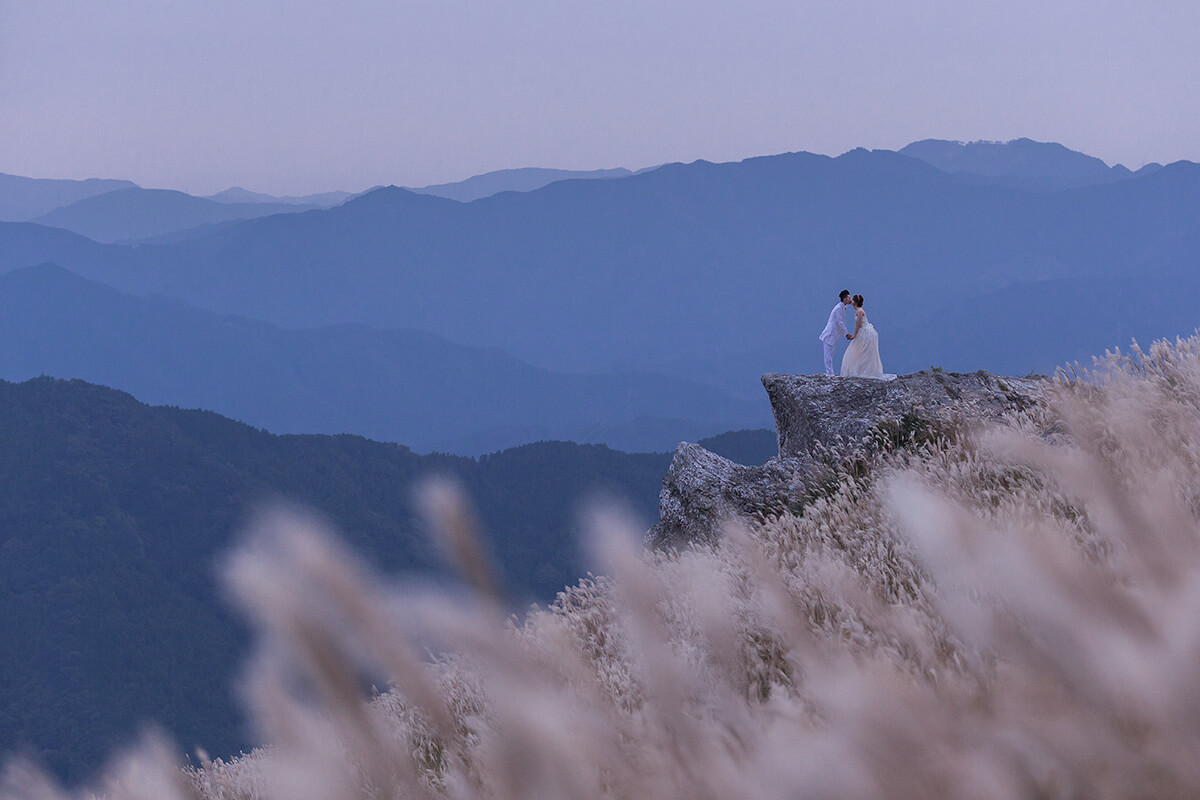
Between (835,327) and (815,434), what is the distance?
10.2 meters

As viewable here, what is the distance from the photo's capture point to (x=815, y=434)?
890 centimetres

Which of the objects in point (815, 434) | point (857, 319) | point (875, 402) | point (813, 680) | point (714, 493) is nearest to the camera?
point (813, 680)

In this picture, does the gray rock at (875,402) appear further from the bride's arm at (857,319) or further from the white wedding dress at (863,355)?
the white wedding dress at (863,355)

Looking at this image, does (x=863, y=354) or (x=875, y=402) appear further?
(x=863, y=354)

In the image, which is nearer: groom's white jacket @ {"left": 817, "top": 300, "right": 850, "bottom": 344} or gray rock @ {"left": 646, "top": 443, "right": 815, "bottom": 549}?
gray rock @ {"left": 646, "top": 443, "right": 815, "bottom": 549}

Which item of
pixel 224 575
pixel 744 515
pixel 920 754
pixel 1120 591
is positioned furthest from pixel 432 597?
pixel 744 515

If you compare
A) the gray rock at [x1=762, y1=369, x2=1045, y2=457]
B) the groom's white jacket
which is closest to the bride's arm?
the groom's white jacket

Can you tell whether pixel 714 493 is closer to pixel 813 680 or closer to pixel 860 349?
pixel 813 680

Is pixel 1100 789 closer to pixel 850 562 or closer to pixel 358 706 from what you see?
pixel 358 706

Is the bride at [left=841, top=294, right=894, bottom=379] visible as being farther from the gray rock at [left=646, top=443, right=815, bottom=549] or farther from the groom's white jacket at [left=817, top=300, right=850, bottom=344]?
the gray rock at [left=646, top=443, right=815, bottom=549]

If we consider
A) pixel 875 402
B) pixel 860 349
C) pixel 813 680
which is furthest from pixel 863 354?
pixel 813 680

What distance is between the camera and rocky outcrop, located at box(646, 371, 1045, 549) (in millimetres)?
7008

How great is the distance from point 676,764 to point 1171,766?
751mm

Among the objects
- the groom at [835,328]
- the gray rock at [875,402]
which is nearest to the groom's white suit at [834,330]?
the groom at [835,328]
